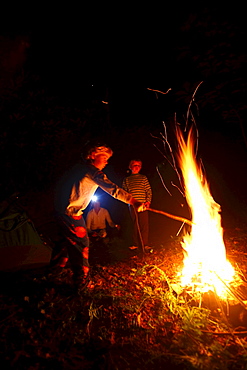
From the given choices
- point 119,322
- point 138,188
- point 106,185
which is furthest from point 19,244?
point 138,188

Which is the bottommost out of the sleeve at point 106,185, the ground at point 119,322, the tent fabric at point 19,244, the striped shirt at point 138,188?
the ground at point 119,322

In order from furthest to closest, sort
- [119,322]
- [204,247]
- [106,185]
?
[204,247] < [106,185] < [119,322]

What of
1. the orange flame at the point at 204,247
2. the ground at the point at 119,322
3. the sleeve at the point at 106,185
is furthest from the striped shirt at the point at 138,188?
the sleeve at the point at 106,185

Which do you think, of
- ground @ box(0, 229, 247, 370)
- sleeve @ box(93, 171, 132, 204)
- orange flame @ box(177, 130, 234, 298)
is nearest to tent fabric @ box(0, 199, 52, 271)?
ground @ box(0, 229, 247, 370)

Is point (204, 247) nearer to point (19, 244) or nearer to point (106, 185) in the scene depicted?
point (106, 185)

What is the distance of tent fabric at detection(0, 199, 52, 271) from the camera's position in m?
4.39

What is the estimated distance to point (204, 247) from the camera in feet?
13.9

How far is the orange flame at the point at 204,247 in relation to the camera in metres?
3.83

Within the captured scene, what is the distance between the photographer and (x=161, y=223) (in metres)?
7.54

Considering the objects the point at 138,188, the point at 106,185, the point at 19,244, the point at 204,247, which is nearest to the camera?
the point at 106,185

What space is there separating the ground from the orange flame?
9.7 inches

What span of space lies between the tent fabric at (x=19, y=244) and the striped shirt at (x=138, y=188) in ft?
6.70

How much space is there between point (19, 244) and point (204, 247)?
3.21m

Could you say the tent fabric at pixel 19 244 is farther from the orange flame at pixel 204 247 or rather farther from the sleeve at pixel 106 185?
the orange flame at pixel 204 247
